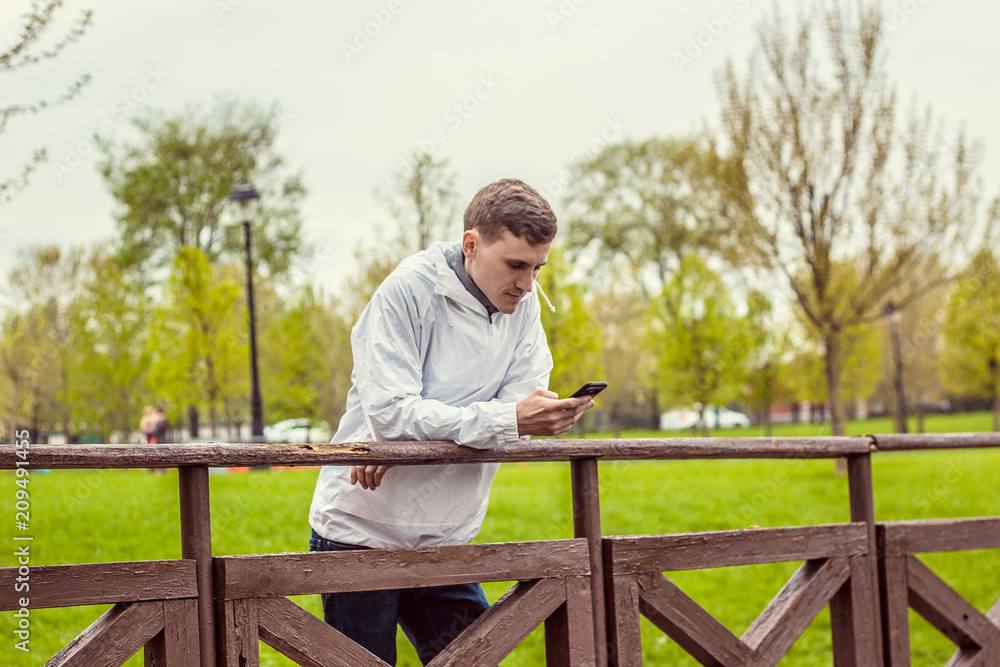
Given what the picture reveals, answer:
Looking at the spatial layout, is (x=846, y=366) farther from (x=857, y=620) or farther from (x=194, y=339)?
(x=857, y=620)

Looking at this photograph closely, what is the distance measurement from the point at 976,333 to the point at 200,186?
924 inches

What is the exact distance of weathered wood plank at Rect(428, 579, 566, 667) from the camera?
304cm

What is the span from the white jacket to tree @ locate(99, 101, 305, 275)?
95.4 ft

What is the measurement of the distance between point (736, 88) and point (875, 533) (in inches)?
559

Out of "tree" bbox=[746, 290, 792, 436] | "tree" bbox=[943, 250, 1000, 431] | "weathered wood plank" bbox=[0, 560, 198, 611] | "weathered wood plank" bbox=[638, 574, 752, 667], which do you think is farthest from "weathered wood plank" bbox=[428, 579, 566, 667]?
"tree" bbox=[746, 290, 792, 436]

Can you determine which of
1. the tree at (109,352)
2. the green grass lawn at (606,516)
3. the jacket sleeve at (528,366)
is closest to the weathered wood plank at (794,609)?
the jacket sleeve at (528,366)

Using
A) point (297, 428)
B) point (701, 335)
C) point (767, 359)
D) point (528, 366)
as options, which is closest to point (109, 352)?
point (297, 428)

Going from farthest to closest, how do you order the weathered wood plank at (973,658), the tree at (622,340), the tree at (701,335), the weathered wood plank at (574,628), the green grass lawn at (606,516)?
1. the tree at (622,340)
2. the tree at (701,335)
3. the green grass lawn at (606,516)
4. the weathered wood plank at (973,658)
5. the weathered wood plank at (574,628)

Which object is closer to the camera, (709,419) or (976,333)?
(976,333)

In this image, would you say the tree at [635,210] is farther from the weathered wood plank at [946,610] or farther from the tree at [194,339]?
the weathered wood plank at [946,610]

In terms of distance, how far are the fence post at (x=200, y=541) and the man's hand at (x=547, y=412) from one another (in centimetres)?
84

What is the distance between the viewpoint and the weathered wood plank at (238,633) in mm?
2736

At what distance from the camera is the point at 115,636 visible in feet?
8.55

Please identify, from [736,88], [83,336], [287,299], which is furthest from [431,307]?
[287,299]
